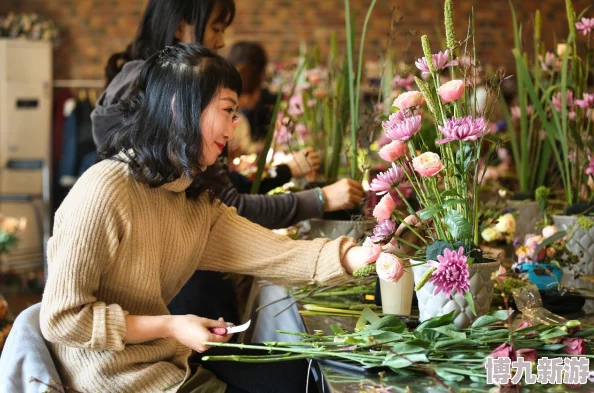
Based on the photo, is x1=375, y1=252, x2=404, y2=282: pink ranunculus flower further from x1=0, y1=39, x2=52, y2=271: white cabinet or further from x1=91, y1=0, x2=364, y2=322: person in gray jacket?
x1=0, y1=39, x2=52, y2=271: white cabinet

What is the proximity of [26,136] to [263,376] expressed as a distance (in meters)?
6.16

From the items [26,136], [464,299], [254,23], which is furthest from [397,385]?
[254,23]

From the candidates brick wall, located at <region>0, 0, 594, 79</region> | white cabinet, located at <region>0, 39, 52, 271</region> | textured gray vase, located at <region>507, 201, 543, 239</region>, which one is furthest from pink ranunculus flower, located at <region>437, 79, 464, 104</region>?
brick wall, located at <region>0, 0, 594, 79</region>

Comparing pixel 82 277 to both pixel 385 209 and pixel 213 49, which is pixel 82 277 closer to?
pixel 385 209

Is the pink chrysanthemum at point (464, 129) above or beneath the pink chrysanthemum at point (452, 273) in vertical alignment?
above

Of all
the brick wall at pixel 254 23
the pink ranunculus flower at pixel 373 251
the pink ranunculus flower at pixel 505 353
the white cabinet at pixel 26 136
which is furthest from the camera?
the brick wall at pixel 254 23

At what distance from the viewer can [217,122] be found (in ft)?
5.44

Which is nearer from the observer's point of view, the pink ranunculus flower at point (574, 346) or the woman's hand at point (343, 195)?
the pink ranunculus flower at point (574, 346)

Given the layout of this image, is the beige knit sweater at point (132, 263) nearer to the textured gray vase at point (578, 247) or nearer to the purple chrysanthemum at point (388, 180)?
the purple chrysanthemum at point (388, 180)

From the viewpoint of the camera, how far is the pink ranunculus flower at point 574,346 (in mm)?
1297

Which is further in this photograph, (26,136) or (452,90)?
(26,136)

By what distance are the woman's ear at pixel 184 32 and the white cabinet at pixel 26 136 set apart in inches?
197

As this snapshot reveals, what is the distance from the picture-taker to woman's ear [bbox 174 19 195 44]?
2.30 metres

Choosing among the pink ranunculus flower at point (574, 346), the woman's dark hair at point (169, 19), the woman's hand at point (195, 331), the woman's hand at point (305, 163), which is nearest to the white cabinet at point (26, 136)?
the woman's hand at point (305, 163)
